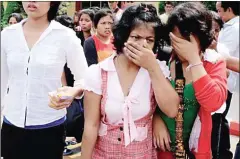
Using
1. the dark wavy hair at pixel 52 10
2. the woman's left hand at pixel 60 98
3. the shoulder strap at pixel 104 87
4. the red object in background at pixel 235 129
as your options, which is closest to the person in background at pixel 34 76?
the dark wavy hair at pixel 52 10

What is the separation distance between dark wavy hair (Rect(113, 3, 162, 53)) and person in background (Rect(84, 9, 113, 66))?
1.93 metres

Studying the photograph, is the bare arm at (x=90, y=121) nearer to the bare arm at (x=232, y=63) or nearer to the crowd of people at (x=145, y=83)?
the crowd of people at (x=145, y=83)

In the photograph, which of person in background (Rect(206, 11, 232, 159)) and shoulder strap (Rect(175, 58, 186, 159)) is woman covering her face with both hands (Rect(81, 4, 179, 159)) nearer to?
shoulder strap (Rect(175, 58, 186, 159))

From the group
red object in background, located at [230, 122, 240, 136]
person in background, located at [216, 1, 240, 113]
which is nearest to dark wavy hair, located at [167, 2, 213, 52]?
person in background, located at [216, 1, 240, 113]

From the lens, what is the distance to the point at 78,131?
9.40 ft

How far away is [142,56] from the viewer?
1.54 m

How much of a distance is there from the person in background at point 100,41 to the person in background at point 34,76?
4.97 feet

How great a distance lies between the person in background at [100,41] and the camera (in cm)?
369

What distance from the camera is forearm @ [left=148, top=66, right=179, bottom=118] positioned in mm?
1557

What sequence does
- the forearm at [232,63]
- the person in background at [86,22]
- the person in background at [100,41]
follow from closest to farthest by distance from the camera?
the forearm at [232,63] < the person in background at [100,41] < the person in background at [86,22]

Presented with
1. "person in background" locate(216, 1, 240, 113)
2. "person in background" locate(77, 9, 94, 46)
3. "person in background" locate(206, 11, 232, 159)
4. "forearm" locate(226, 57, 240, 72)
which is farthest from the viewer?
"person in background" locate(77, 9, 94, 46)

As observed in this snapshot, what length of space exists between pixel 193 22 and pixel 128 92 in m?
0.42

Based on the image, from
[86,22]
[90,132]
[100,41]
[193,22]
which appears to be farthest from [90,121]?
[86,22]

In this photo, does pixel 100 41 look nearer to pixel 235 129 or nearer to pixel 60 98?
pixel 235 129
